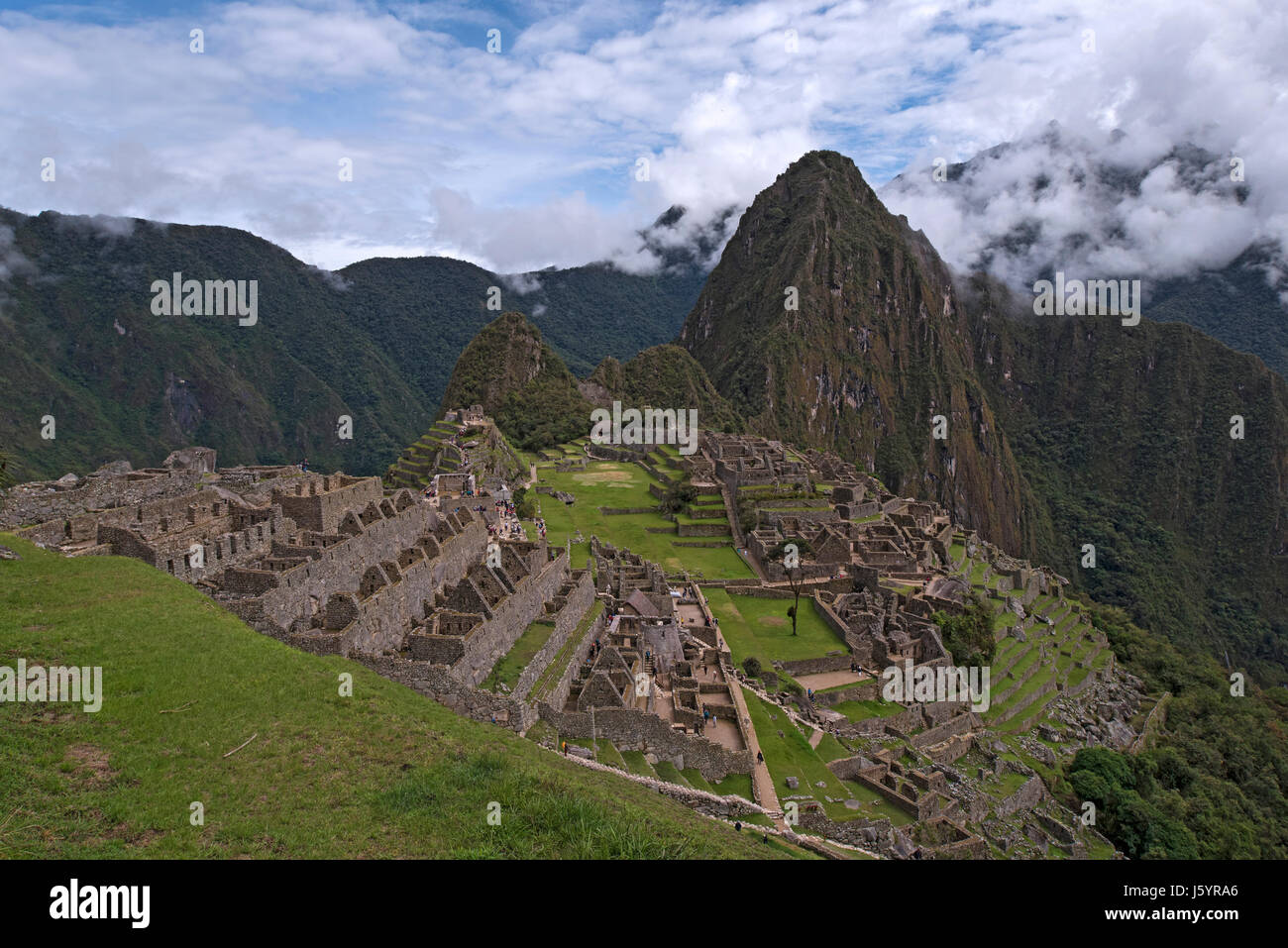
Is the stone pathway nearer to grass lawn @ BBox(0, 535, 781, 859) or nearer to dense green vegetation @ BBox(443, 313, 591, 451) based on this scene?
grass lawn @ BBox(0, 535, 781, 859)

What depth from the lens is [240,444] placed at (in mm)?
99875

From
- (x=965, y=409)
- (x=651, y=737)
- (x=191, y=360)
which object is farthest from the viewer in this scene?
(x=965, y=409)

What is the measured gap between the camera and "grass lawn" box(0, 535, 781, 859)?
323 inches

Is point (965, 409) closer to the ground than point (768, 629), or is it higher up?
higher up

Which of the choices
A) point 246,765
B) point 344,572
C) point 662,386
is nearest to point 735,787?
point 344,572

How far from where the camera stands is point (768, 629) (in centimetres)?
3259

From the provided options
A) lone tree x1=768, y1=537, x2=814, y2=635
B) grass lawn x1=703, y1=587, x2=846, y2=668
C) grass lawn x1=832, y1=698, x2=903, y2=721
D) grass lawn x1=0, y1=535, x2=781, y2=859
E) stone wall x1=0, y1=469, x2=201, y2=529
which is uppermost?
stone wall x1=0, y1=469, x2=201, y2=529

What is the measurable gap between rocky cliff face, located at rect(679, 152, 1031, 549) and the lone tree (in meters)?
92.9

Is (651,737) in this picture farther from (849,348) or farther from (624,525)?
(849,348)

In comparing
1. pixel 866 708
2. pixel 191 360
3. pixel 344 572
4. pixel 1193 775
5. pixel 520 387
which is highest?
pixel 191 360

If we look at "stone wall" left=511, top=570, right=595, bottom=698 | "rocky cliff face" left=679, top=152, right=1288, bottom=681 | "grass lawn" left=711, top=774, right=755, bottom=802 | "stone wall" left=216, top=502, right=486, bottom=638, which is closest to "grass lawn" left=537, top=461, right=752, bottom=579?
"stone wall" left=511, top=570, right=595, bottom=698

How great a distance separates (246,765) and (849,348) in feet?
560
